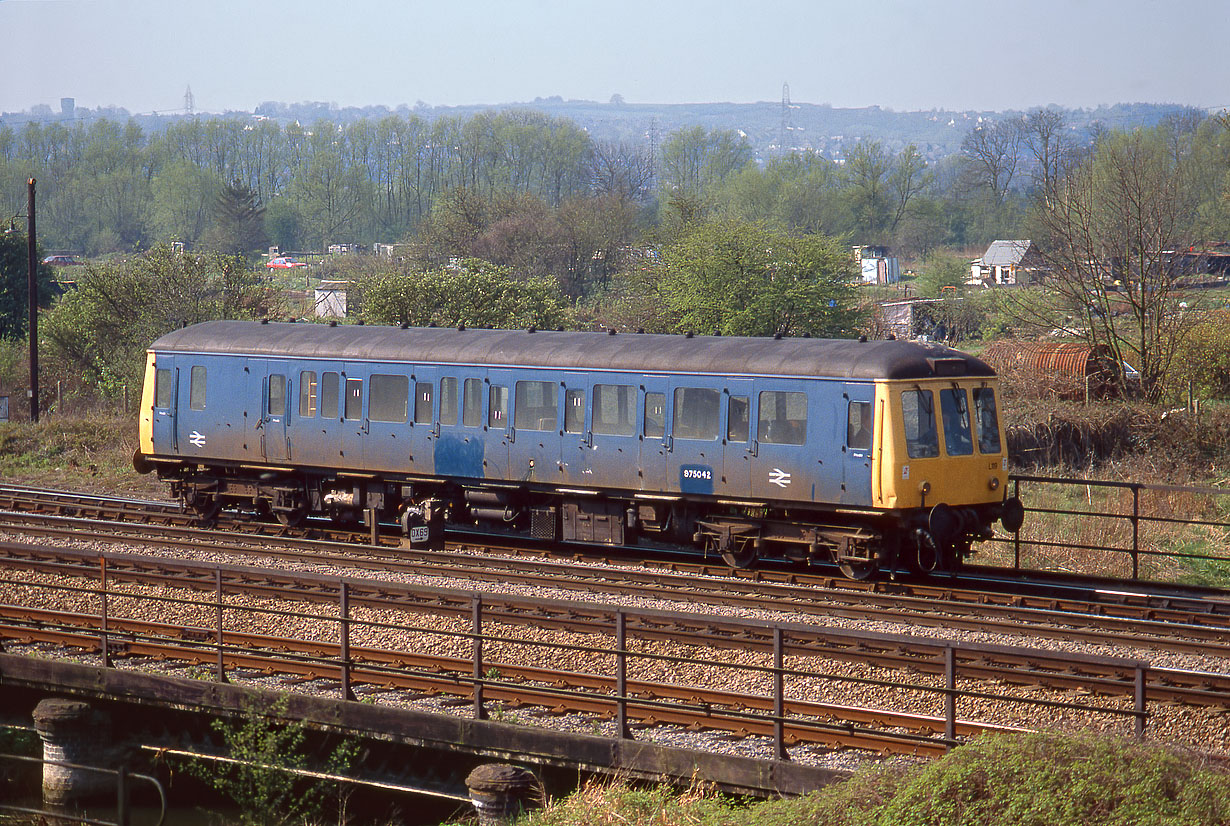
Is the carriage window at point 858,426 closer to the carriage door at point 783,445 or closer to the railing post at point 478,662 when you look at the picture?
the carriage door at point 783,445

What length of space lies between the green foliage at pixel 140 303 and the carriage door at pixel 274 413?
19324mm

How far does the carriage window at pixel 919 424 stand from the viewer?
14981mm

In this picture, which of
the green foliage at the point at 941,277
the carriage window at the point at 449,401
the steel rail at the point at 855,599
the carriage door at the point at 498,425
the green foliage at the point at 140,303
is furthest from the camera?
the green foliage at the point at 941,277

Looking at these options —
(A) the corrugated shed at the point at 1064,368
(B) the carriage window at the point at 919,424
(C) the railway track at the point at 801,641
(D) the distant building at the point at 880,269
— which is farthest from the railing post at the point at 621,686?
(D) the distant building at the point at 880,269

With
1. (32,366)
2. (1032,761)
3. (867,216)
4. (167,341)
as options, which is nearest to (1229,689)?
(1032,761)

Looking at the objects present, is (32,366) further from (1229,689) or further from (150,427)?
(1229,689)

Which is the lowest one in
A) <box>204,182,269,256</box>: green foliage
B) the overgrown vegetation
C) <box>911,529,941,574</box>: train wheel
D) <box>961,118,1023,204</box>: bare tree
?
<box>911,529,941,574</box>: train wheel

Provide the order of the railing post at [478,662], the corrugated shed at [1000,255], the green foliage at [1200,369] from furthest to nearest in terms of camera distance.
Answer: the corrugated shed at [1000,255] → the green foliage at [1200,369] → the railing post at [478,662]

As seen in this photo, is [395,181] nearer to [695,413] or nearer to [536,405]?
[536,405]

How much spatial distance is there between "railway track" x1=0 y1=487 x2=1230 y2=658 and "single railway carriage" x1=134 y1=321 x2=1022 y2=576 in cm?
55

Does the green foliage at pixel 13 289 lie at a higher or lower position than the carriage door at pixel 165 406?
higher

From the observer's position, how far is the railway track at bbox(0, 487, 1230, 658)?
12641 millimetres

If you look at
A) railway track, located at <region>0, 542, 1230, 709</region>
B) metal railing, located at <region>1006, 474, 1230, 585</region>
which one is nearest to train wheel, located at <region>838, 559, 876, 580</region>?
metal railing, located at <region>1006, 474, 1230, 585</region>

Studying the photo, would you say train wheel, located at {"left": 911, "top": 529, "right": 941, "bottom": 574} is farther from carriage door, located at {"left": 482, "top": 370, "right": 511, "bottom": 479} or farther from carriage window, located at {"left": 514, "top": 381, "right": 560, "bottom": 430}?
carriage door, located at {"left": 482, "top": 370, "right": 511, "bottom": 479}
